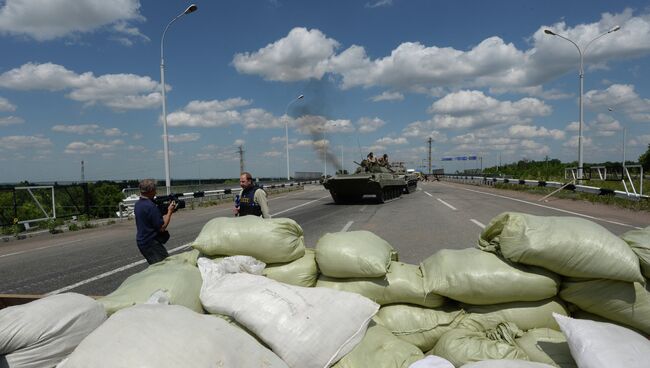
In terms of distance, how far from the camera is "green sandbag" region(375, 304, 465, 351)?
2.41m

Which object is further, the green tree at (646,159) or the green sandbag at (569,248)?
the green tree at (646,159)

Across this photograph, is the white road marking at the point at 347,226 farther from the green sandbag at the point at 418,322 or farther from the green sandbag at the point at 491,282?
the green sandbag at the point at 491,282

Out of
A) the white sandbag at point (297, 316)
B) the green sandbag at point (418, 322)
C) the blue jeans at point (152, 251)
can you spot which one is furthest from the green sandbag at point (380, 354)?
the blue jeans at point (152, 251)

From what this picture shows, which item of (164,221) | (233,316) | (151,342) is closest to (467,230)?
(164,221)

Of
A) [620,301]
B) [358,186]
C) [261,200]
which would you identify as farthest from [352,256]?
[358,186]

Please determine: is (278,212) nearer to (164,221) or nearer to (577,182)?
(164,221)

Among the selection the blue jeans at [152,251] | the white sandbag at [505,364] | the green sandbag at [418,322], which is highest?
the blue jeans at [152,251]

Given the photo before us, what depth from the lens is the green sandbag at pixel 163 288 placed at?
222 centimetres

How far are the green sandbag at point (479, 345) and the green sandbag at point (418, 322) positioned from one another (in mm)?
132

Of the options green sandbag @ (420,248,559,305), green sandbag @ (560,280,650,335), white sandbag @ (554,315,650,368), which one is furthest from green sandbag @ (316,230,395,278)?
green sandbag @ (560,280,650,335)

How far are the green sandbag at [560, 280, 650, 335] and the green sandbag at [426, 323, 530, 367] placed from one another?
45cm

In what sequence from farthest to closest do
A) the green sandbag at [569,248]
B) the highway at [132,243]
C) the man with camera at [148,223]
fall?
the highway at [132,243]
the man with camera at [148,223]
the green sandbag at [569,248]

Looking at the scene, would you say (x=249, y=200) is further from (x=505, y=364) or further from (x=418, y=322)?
(x=505, y=364)

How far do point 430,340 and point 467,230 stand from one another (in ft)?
22.0
